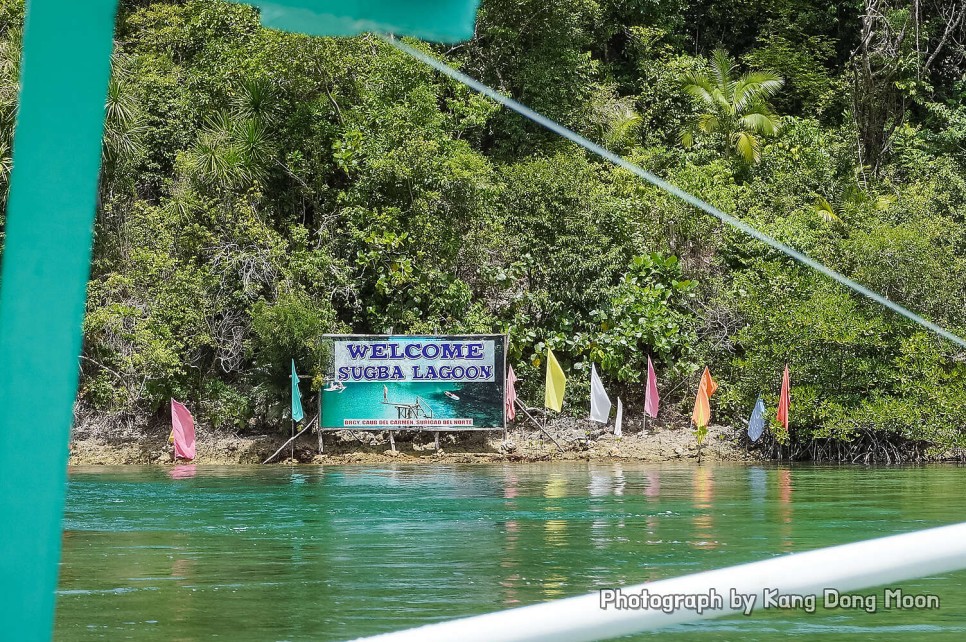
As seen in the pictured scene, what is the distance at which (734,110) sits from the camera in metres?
27.5

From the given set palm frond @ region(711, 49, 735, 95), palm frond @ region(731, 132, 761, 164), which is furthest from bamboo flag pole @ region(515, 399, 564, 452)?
palm frond @ region(711, 49, 735, 95)

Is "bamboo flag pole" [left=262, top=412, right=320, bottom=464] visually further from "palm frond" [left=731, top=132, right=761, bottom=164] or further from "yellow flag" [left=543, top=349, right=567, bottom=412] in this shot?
"palm frond" [left=731, top=132, right=761, bottom=164]

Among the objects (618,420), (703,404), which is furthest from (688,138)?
(618,420)

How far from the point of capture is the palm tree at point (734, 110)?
90.0 ft

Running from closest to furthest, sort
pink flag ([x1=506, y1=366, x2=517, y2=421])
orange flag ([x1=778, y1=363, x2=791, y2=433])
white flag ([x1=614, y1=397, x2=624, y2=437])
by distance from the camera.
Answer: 1. orange flag ([x1=778, y1=363, x2=791, y2=433])
2. pink flag ([x1=506, y1=366, x2=517, y2=421])
3. white flag ([x1=614, y1=397, x2=624, y2=437])

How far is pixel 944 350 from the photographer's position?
22.9 metres

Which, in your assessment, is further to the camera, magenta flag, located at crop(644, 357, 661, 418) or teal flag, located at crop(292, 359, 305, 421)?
magenta flag, located at crop(644, 357, 661, 418)

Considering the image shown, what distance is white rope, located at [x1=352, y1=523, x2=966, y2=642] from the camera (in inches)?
56.6

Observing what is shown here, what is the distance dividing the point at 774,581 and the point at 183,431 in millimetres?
22271

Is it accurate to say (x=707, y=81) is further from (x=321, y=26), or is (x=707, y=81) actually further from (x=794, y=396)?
(x=321, y=26)

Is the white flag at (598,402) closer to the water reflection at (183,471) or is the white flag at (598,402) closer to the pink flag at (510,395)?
the pink flag at (510,395)

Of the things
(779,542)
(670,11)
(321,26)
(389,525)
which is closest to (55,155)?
(321,26)

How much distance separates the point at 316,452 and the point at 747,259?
10.3 m

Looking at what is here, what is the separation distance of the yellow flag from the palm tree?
795 centimetres
